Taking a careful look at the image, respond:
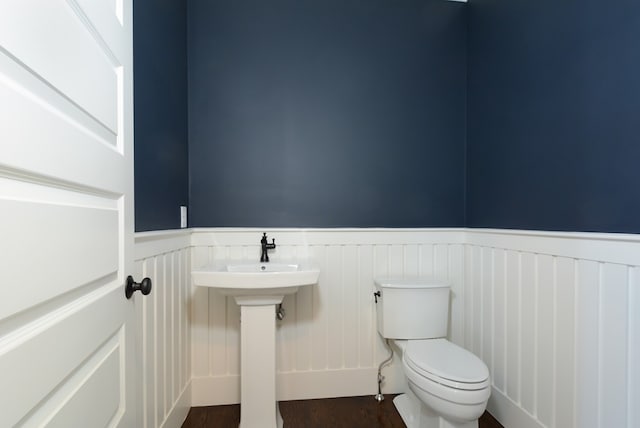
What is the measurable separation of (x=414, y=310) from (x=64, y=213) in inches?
65.3

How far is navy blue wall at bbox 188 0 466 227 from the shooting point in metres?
1.91

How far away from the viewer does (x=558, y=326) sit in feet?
4.38

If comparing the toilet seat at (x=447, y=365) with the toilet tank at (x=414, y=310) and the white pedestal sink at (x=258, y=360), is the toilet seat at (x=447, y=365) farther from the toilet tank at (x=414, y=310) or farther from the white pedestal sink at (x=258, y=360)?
the white pedestal sink at (x=258, y=360)

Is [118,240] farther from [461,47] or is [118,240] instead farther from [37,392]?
[461,47]

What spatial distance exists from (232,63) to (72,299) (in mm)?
1723

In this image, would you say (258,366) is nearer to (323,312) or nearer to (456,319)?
(323,312)

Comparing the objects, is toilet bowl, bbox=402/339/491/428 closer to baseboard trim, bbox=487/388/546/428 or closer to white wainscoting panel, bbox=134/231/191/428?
baseboard trim, bbox=487/388/546/428

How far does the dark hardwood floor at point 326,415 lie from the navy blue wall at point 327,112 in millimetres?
1088

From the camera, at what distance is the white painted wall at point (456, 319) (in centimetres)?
114

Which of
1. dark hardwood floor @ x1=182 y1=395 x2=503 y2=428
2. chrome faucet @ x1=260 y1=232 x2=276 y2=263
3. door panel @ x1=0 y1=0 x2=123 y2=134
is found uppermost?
door panel @ x1=0 y1=0 x2=123 y2=134

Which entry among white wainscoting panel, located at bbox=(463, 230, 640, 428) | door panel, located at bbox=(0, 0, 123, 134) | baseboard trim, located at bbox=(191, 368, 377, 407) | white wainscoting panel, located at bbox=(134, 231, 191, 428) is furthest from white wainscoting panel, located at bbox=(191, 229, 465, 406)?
door panel, located at bbox=(0, 0, 123, 134)

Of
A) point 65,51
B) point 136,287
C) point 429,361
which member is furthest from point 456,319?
point 65,51

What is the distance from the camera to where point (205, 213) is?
1904mm

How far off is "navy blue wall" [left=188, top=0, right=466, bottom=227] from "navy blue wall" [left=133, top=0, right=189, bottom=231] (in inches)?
5.7
